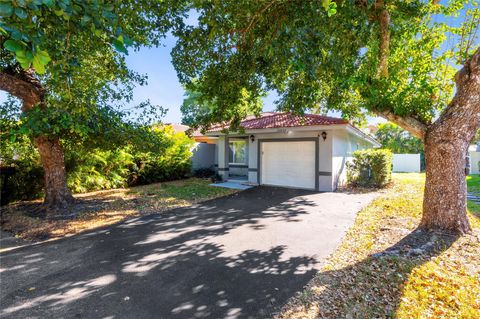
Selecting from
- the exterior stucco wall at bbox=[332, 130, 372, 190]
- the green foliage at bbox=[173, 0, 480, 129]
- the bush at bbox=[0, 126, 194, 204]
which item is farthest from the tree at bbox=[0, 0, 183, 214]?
the exterior stucco wall at bbox=[332, 130, 372, 190]

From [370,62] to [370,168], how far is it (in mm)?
6718

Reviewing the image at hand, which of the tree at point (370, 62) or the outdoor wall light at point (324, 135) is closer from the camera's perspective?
the tree at point (370, 62)

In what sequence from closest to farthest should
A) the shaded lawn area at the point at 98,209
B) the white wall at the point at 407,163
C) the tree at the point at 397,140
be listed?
the shaded lawn area at the point at 98,209 < the white wall at the point at 407,163 < the tree at the point at 397,140

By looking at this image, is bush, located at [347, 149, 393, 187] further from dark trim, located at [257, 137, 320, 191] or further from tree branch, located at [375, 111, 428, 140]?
tree branch, located at [375, 111, 428, 140]

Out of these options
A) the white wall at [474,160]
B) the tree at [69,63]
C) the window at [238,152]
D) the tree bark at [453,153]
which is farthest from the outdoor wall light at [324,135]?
the white wall at [474,160]

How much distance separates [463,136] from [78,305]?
22.5 feet

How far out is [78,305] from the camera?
117 inches

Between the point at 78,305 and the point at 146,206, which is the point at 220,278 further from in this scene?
the point at 146,206

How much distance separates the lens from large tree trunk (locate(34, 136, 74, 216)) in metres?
7.13

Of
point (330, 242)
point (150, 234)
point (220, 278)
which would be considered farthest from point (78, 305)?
point (330, 242)

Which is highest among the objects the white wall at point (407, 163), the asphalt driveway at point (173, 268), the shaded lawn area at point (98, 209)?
the white wall at point (407, 163)

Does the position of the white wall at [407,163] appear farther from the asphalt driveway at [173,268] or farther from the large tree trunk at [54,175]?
the large tree trunk at [54,175]

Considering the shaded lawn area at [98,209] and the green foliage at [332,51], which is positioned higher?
the green foliage at [332,51]

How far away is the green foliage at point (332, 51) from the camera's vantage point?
4535 millimetres
